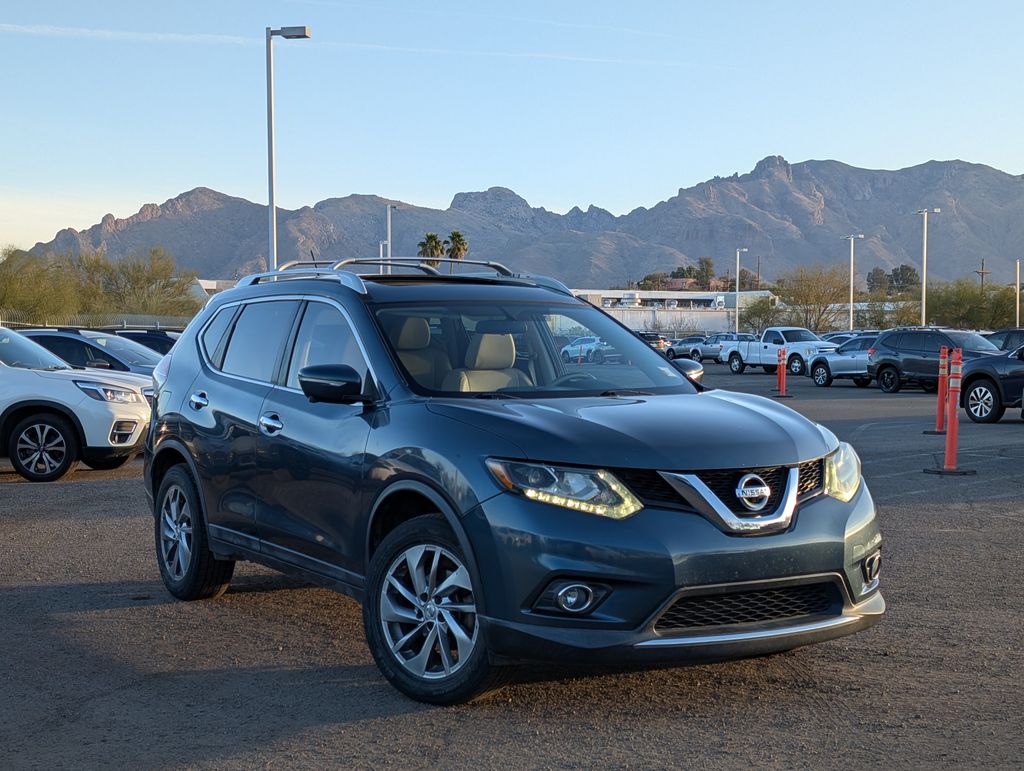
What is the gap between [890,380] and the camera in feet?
110

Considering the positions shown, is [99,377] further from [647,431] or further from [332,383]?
[647,431]

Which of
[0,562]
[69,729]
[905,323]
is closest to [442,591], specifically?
[69,729]

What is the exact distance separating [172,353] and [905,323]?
71.9 metres

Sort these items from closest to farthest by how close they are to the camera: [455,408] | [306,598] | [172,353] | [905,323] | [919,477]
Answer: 1. [455,408]
2. [306,598]
3. [172,353]
4. [919,477]
5. [905,323]

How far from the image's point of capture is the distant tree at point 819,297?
83.9 m

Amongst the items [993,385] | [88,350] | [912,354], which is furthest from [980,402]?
[88,350]

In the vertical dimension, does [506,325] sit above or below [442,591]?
above

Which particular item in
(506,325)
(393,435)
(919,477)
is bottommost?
(919,477)

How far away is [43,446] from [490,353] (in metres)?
8.80

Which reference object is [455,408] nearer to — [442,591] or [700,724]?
[442,591]

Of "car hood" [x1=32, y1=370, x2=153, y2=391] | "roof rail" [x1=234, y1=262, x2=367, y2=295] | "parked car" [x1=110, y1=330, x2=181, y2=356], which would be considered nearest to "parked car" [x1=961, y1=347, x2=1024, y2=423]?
"car hood" [x1=32, y1=370, x2=153, y2=391]

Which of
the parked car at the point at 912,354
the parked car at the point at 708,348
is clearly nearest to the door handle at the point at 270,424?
the parked car at the point at 912,354

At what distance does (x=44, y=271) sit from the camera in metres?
56.2

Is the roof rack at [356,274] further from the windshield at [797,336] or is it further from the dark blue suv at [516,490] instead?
the windshield at [797,336]
